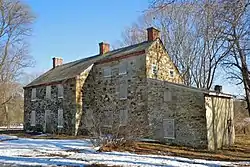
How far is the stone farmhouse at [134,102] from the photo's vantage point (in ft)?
60.3

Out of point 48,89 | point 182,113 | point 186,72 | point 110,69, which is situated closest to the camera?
point 182,113

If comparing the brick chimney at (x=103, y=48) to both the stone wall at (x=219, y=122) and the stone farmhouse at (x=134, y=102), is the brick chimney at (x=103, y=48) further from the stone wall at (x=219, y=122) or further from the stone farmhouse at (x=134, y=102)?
the stone wall at (x=219, y=122)

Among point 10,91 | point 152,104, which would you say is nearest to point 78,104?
point 152,104

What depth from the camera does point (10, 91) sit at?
41.7 m

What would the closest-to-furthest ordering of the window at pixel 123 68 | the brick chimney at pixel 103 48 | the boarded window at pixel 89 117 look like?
the window at pixel 123 68 → the boarded window at pixel 89 117 → the brick chimney at pixel 103 48

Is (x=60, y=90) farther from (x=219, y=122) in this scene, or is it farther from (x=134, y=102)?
(x=219, y=122)

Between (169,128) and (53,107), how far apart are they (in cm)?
1251

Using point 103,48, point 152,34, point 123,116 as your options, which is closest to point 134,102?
point 123,116

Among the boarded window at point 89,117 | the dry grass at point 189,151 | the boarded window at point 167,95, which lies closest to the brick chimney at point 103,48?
the boarded window at point 89,117

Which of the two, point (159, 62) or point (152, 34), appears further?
point (152, 34)

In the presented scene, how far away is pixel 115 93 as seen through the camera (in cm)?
2414

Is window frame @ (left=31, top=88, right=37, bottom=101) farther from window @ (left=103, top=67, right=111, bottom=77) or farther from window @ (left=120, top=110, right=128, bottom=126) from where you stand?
window @ (left=120, top=110, right=128, bottom=126)

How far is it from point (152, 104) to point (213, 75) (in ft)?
39.4

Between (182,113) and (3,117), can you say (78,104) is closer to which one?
(182,113)
